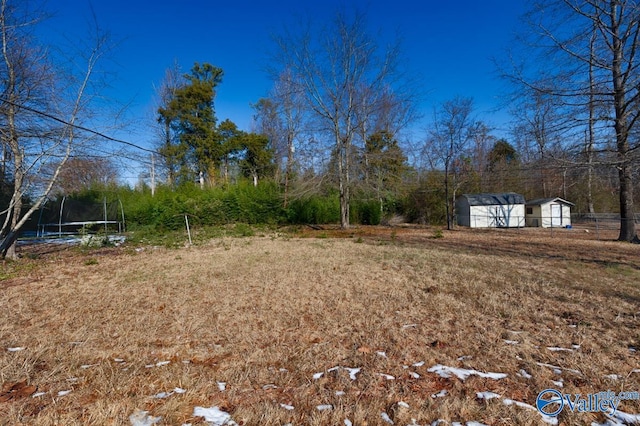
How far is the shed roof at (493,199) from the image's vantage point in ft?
63.0

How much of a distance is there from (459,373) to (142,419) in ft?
7.04

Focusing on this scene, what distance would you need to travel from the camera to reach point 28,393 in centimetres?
197

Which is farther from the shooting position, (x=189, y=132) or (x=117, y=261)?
(x=189, y=132)

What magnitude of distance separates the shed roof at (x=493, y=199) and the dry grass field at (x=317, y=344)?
14.6 metres

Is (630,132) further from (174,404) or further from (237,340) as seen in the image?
(174,404)

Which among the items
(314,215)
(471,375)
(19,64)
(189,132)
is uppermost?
(189,132)

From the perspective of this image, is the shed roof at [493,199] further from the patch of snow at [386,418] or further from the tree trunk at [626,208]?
the patch of snow at [386,418]

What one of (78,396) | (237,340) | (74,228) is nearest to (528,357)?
(237,340)

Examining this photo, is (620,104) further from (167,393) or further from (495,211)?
(167,393)

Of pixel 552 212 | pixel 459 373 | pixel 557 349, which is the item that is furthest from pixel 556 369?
pixel 552 212

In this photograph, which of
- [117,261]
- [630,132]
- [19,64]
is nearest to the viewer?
[19,64]

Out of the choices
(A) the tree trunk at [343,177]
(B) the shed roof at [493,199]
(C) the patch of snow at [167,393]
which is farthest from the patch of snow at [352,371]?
(B) the shed roof at [493,199]

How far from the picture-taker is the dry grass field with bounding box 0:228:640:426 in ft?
5.93

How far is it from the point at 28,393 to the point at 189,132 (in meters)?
21.9
